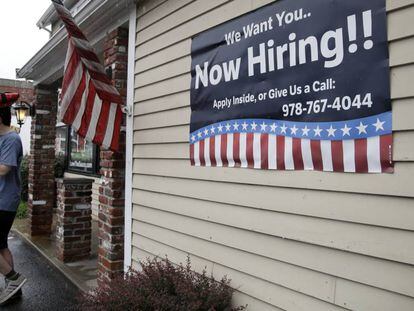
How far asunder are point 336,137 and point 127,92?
261cm

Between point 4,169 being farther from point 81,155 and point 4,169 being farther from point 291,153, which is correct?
point 81,155

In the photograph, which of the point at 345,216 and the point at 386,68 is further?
the point at 345,216

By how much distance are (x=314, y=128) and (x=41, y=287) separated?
403 cm

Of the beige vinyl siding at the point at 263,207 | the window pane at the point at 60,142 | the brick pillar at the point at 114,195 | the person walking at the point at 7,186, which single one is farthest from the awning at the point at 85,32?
the window pane at the point at 60,142

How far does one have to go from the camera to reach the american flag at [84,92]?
340 cm

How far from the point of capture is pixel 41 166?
7.27 meters

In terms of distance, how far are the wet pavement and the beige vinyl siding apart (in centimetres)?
126

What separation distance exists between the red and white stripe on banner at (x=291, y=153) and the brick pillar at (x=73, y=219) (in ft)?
10.1

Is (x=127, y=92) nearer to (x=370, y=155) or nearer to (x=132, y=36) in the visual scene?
(x=132, y=36)

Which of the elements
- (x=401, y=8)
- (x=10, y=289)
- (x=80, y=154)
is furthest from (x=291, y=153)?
(x=80, y=154)

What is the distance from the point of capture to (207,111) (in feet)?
9.45

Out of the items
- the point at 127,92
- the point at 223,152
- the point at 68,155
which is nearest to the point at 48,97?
the point at 68,155

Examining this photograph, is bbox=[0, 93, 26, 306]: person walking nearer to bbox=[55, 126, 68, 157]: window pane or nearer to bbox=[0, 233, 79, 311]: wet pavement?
bbox=[0, 233, 79, 311]: wet pavement

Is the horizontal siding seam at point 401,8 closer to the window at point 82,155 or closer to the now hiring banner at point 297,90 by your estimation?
the now hiring banner at point 297,90
